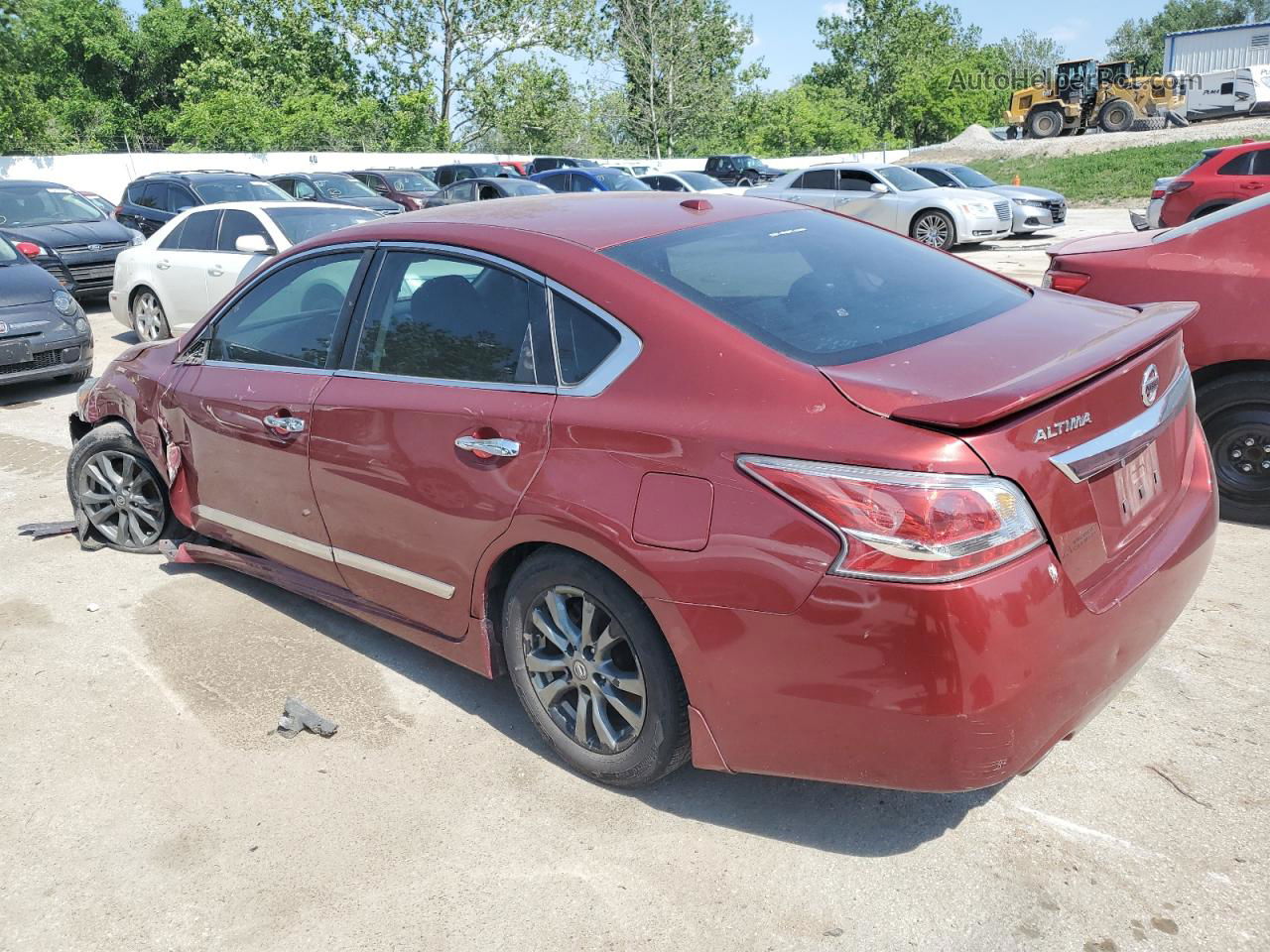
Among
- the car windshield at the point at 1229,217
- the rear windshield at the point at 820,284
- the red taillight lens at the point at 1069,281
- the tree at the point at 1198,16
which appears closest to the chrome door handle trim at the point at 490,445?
the rear windshield at the point at 820,284

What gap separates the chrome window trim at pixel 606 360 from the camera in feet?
9.87

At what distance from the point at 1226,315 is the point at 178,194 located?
48.9ft

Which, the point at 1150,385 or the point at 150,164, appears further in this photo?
the point at 150,164

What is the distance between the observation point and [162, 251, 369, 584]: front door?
3.99m

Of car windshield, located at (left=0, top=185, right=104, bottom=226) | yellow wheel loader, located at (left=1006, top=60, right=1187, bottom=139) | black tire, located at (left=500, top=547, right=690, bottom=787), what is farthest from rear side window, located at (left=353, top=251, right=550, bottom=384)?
yellow wheel loader, located at (left=1006, top=60, right=1187, bottom=139)

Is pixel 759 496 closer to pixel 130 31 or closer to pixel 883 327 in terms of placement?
pixel 883 327

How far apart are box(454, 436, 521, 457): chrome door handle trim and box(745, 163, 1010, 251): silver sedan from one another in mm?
15063

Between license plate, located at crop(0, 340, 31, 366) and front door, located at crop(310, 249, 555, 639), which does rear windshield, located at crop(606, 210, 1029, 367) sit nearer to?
front door, located at crop(310, 249, 555, 639)

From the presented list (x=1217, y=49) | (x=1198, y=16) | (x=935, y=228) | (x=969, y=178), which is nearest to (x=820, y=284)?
(x=935, y=228)

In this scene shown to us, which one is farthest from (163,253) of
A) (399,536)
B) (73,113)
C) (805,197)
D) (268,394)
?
(73,113)

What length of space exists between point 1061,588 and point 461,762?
1936 mm

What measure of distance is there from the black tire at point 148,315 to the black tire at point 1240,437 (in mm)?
9383

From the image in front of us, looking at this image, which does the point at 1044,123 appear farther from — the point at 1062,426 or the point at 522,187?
the point at 1062,426

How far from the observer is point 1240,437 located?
5090 mm
